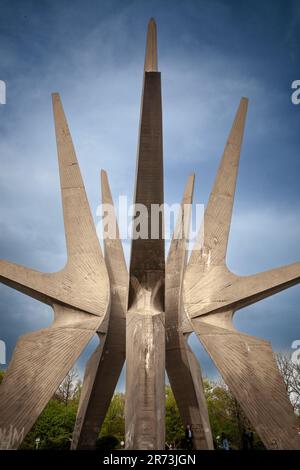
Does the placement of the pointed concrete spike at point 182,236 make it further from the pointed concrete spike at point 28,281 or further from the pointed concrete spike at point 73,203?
the pointed concrete spike at point 28,281

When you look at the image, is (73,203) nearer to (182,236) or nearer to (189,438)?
(182,236)

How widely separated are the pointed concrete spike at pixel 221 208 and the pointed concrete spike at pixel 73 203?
344 centimetres

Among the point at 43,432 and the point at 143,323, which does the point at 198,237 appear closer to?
the point at 143,323

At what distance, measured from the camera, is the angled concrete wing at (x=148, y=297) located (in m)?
9.73

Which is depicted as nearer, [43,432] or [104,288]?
[104,288]

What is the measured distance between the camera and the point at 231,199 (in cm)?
1531

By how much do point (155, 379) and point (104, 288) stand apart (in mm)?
3904

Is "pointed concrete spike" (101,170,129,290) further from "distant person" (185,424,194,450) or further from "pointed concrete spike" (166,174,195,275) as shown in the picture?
"distant person" (185,424,194,450)

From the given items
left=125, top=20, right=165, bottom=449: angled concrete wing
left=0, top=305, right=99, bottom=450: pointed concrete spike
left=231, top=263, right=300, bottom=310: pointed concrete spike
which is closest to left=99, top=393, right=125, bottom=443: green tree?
left=231, top=263, right=300, bottom=310: pointed concrete spike

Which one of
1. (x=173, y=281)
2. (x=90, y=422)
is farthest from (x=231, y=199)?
(x=90, y=422)

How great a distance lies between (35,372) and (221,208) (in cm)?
776

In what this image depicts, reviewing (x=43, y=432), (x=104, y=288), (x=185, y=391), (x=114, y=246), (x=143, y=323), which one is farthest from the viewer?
(x=43, y=432)

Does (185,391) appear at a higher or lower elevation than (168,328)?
lower

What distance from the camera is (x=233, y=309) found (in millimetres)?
14250
